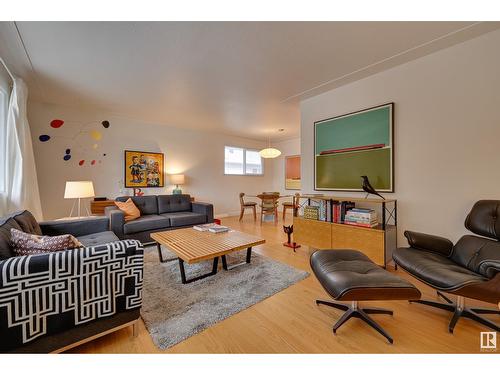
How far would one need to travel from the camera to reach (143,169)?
4605 millimetres

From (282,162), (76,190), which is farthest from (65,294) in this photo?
(282,162)

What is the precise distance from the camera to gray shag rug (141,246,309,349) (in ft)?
4.92

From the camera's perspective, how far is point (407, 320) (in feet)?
5.19

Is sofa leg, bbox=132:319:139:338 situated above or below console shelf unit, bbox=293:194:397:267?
below

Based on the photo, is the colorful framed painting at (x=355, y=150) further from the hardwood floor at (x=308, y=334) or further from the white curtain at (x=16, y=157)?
the white curtain at (x=16, y=157)

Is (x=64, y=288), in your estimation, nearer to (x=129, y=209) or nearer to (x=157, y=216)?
(x=129, y=209)

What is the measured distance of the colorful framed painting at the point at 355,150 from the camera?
2.59 metres

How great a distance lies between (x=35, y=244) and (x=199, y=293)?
4.06 ft

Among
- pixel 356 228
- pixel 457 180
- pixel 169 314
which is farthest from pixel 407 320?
pixel 169 314

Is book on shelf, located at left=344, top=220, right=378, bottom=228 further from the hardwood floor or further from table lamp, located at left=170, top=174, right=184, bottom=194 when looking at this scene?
table lamp, located at left=170, top=174, right=184, bottom=194

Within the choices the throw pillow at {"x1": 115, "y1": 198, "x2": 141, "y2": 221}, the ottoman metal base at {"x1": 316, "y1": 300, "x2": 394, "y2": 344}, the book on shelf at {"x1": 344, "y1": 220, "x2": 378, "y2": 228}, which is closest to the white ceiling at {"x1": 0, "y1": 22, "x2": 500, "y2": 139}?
the throw pillow at {"x1": 115, "y1": 198, "x2": 141, "y2": 221}

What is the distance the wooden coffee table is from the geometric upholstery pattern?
56 centimetres

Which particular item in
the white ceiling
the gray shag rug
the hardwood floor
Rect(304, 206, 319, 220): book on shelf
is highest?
the white ceiling

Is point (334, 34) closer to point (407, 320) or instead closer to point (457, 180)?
point (457, 180)
